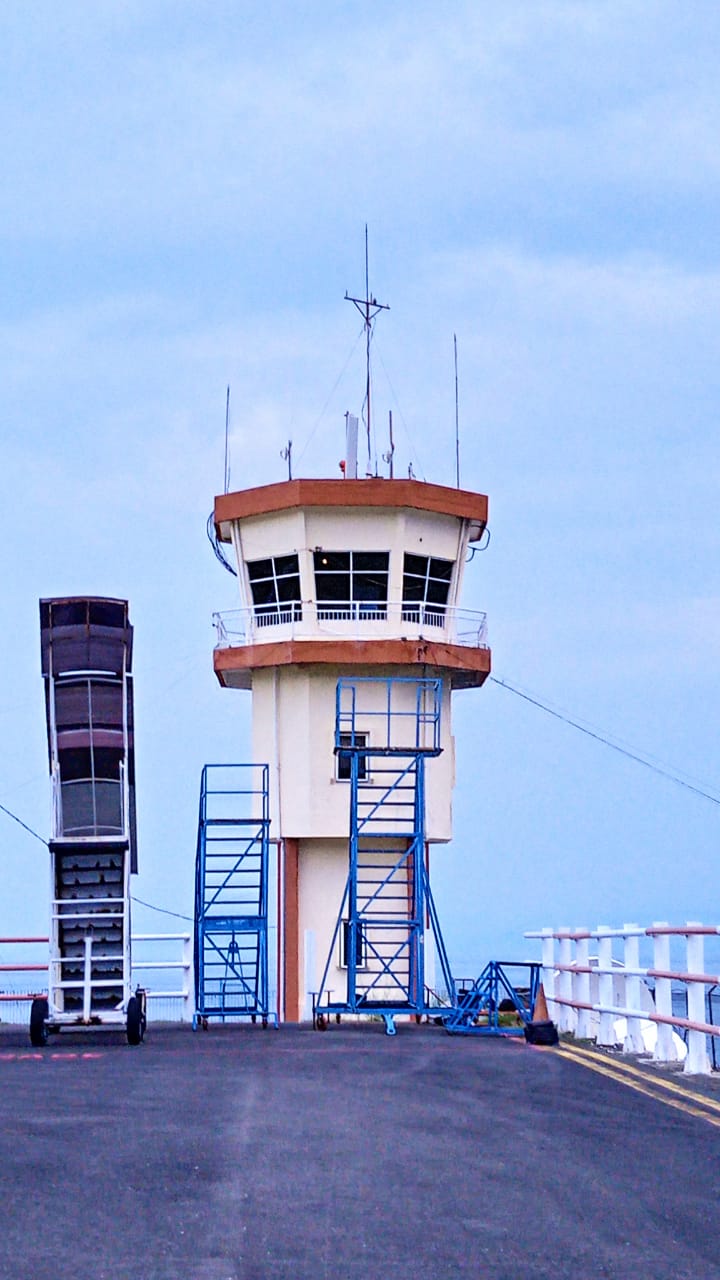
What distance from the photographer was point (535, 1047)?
19891 millimetres

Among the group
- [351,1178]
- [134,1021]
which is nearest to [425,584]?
[134,1021]

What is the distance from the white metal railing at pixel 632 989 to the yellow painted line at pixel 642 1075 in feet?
1.20

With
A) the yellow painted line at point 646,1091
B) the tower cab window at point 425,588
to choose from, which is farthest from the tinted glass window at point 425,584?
the yellow painted line at point 646,1091

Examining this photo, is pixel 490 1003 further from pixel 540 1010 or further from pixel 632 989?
pixel 632 989

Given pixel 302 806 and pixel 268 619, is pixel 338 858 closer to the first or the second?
pixel 302 806

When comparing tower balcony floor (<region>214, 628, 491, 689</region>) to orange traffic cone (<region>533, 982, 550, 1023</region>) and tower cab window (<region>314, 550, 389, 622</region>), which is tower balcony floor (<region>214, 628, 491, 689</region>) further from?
orange traffic cone (<region>533, 982, 550, 1023</region>)

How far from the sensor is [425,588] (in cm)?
3847

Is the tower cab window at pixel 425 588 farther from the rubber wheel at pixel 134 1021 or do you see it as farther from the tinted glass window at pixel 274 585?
the rubber wheel at pixel 134 1021

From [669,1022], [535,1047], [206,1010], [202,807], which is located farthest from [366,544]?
[669,1022]

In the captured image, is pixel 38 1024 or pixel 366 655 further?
pixel 366 655

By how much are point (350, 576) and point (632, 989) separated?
21.2 m

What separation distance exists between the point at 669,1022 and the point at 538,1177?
23.5ft

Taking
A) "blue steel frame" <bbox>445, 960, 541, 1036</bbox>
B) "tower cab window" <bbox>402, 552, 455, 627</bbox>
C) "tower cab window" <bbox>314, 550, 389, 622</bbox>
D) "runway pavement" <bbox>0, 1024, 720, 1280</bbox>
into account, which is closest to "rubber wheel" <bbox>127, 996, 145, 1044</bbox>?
"blue steel frame" <bbox>445, 960, 541, 1036</bbox>

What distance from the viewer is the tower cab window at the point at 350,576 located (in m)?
37.8
